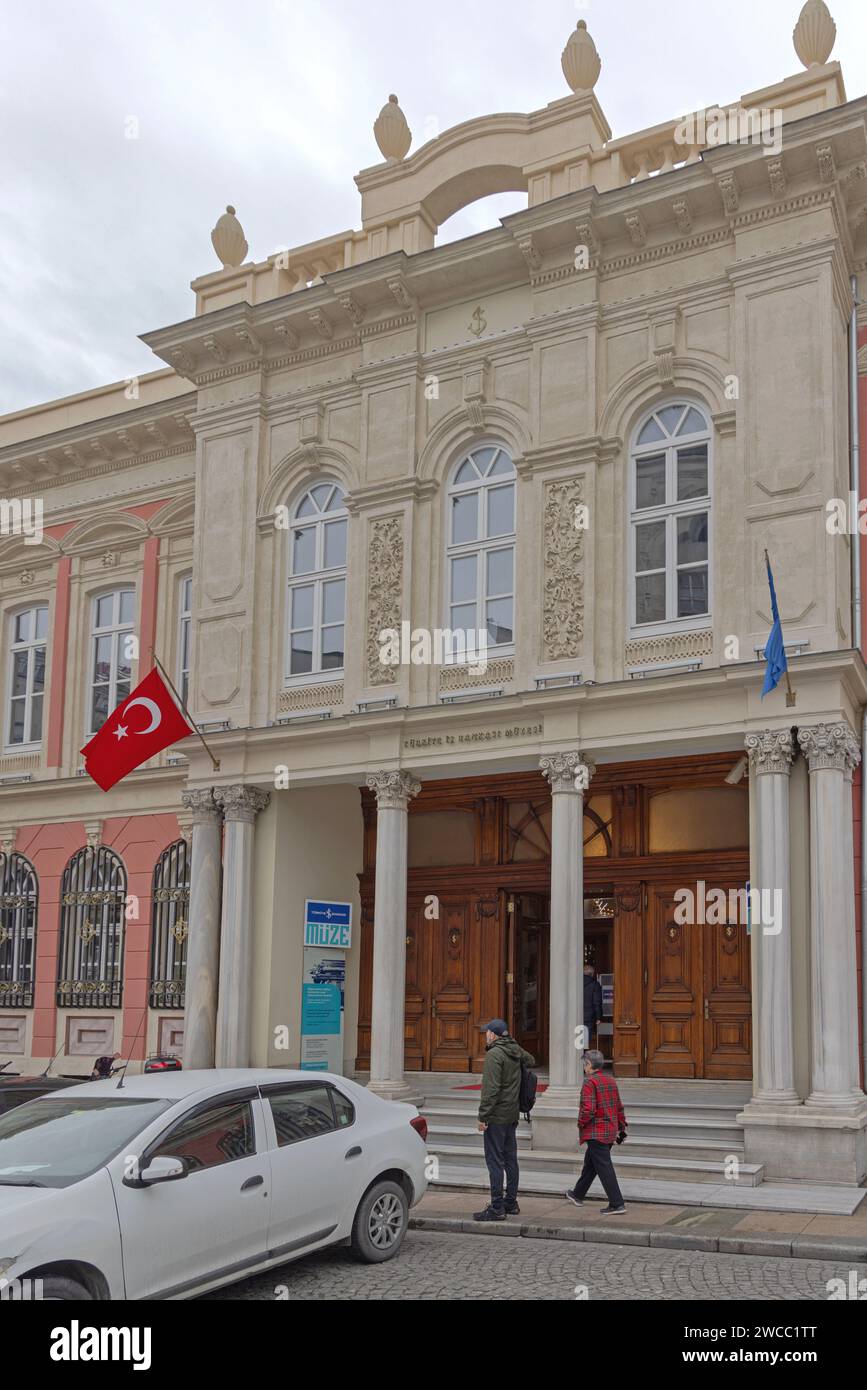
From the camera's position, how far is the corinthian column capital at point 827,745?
14281 mm

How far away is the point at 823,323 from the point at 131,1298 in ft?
40.3

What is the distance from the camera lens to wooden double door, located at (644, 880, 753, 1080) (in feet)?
55.7

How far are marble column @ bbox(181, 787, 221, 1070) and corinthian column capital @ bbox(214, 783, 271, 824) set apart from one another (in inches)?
9.9

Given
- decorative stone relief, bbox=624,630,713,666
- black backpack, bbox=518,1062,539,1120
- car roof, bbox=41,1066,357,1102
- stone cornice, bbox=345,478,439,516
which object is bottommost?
black backpack, bbox=518,1062,539,1120

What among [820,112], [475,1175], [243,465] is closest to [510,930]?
[475,1175]

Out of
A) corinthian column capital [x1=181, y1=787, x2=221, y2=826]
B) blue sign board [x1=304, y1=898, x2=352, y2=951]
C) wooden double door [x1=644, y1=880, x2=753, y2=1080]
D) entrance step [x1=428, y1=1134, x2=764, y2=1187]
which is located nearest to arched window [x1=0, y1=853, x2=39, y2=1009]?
corinthian column capital [x1=181, y1=787, x2=221, y2=826]

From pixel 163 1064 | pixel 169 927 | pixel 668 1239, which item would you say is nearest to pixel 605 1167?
pixel 668 1239

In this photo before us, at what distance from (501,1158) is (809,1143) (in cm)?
348

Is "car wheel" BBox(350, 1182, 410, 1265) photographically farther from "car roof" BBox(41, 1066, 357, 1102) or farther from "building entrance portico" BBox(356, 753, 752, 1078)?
"building entrance portico" BBox(356, 753, 752, 1078)

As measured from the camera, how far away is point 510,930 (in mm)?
19188

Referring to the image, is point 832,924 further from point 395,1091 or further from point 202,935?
point 202,935

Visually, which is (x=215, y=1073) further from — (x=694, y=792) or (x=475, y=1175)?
(x=694, y=792)

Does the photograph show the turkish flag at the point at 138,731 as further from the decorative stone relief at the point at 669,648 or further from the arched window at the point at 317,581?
the decorative stone relief at the point at 669,648

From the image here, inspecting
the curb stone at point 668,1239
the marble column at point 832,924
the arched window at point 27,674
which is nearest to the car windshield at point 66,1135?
the curb stone at point 668,1239
